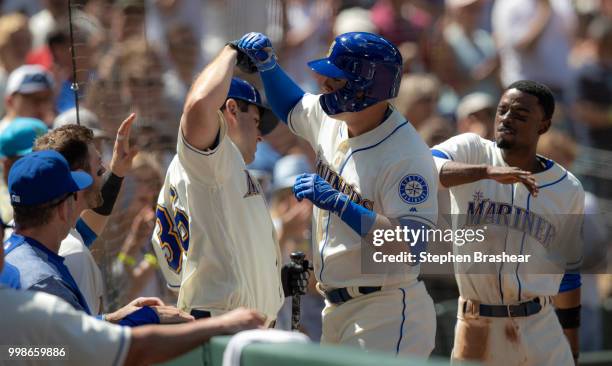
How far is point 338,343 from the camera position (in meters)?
5.28

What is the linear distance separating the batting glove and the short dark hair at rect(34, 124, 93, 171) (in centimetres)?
117

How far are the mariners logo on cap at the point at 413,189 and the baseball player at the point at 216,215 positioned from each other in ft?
2.33

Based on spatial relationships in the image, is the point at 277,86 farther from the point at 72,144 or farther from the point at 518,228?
the point at 518,228

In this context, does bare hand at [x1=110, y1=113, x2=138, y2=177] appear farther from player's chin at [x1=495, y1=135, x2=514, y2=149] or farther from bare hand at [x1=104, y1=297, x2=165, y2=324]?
player's chin at [x1=495, y1=135, x2=514, y2=149]

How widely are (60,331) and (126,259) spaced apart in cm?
350

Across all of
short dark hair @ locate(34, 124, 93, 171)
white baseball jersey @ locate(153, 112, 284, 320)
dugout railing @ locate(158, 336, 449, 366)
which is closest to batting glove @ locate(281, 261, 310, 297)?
white baseball jersey @ locate(153, 112, 284, 320)

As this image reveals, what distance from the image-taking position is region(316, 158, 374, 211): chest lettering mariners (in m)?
5.09

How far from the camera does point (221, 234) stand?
197 inches

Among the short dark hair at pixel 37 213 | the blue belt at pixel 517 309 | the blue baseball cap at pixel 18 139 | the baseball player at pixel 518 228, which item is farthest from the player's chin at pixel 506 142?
the blue baseball cap at pixel 18 139

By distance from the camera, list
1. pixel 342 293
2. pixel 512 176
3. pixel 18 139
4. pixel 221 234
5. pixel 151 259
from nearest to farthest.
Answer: pixel 221 234 < pixel 512 176 < pixel 342 293 < pixel 18 139 < pixel 151 259

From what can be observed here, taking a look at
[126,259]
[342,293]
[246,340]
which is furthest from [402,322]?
[126,259]

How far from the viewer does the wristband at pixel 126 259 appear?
7.03 m

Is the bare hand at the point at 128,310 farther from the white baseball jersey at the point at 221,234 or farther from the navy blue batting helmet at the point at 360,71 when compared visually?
the navy blue batting helmet at the point at 360,71

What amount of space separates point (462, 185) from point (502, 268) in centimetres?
48
